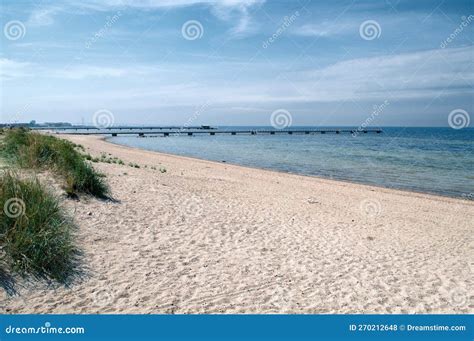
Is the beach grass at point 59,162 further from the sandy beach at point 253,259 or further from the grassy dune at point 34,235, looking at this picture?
the grassy dune at point 34,235

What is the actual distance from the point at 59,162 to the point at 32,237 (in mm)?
5876

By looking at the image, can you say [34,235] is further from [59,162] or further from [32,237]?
[59,162]

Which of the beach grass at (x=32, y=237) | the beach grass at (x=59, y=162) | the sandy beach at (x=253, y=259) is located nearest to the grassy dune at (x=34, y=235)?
the beach grass at (x=32, y=237)

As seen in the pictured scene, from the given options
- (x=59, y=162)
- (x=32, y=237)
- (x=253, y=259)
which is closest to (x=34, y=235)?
(x=32, y=237)

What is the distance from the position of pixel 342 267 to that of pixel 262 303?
225cm

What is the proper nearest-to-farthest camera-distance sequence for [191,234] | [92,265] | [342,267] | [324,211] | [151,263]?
[92,265] < [151,263] < [342,267] < [191,234] < [324,211]

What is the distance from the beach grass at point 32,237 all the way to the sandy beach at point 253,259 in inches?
11.1

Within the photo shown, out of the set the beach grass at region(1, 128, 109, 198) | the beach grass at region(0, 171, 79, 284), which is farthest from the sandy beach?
the beach grass at region(1, 128, 109, 198)

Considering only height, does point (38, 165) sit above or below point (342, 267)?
above

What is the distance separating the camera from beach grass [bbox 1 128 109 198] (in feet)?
30.1

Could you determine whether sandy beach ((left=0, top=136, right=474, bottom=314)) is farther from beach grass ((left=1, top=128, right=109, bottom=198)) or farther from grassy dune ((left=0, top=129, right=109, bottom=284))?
beach grass ((left=1, top=128, right=109, bottom=198))
